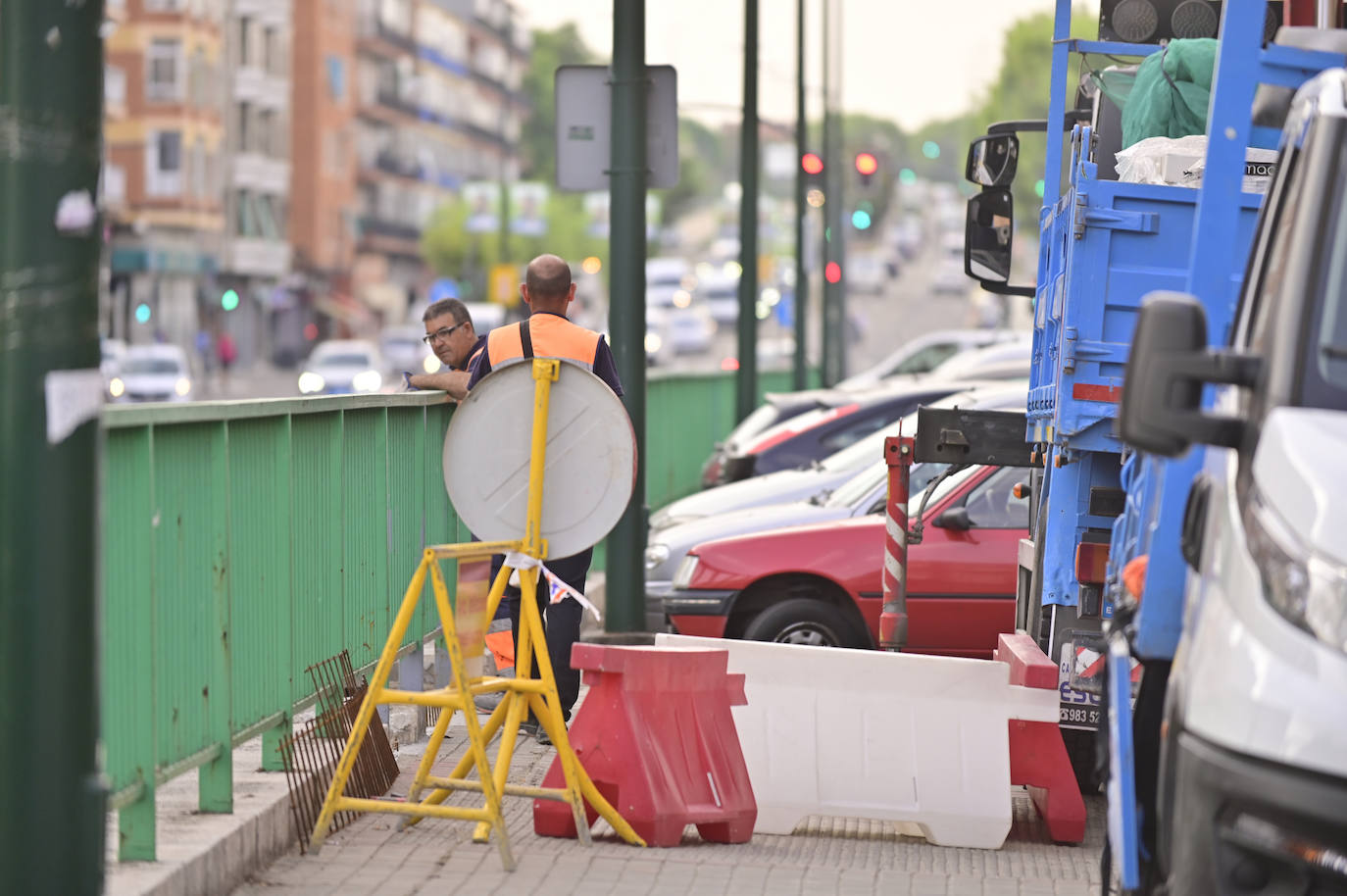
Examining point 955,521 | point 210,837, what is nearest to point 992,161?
point 955,521

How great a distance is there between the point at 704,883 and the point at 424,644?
3362 mm

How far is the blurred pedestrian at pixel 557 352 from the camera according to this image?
8266 millimetres

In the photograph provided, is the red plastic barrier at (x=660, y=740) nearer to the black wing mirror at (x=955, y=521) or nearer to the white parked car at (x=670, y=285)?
the black wing mirror at (x=955, y=521)

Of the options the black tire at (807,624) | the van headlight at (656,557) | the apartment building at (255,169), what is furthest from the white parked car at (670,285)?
the black tire at (807,624)

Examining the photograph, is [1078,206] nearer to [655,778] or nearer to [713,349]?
[655,778]

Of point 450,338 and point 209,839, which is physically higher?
point 450,338

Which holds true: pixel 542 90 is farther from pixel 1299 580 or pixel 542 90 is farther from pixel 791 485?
pixel 1299 580

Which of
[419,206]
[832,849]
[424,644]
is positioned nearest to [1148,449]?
[832,849]

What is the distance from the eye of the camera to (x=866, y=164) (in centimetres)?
3073

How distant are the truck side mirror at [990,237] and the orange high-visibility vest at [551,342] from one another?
6.58 feet

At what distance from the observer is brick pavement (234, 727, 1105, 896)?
626 centimetres

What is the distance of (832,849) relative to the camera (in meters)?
7.10

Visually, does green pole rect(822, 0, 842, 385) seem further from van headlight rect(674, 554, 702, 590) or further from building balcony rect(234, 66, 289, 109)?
building balcony rect(234, 66, 289, 109)

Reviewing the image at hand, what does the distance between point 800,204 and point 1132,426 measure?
27.8 metres
